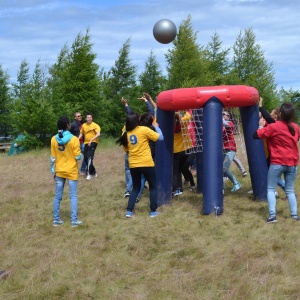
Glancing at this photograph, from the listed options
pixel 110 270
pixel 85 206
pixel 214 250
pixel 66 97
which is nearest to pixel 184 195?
pixel 85 206

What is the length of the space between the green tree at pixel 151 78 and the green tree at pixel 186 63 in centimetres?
128

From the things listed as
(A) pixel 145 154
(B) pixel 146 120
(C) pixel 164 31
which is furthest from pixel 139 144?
(C) pixel 164 31

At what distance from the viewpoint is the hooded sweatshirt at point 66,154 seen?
22.0ft

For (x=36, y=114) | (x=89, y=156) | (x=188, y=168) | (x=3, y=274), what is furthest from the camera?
(x=36, y=114)

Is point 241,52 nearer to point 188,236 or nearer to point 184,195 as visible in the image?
point 184,195

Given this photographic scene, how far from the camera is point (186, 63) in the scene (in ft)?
98.6

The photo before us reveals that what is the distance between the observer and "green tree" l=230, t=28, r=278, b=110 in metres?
34.6

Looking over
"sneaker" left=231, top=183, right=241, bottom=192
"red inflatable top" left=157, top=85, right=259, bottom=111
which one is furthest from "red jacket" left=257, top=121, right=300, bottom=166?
"sneaker" left=231, top=183, right=241, bottom=192

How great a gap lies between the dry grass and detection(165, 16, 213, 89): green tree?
22131 mm

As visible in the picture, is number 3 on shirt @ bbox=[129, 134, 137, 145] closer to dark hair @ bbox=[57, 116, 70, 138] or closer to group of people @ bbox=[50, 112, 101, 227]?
group of people @ bbox=[50, 112, 101, 227]

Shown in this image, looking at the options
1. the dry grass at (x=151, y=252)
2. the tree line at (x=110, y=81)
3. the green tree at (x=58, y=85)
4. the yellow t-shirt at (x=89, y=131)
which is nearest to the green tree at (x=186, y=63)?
the tree line at (x=110, y=81)

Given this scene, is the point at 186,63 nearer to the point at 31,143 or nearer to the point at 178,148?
the point at 31,143

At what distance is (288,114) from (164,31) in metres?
3.99

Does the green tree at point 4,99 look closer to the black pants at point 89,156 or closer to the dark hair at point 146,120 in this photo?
the black pants at point 89,156
